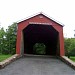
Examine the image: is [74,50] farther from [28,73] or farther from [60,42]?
[28,73]

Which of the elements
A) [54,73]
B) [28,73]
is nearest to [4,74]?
[28,73]

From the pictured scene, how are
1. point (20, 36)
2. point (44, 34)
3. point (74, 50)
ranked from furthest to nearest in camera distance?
point (74, 50)
point (44, 34)
point (20, 36)

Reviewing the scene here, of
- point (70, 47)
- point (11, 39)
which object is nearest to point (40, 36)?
point (70, 47)

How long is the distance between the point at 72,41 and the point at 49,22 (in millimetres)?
31877

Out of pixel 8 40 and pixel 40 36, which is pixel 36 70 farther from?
pixel 8 40

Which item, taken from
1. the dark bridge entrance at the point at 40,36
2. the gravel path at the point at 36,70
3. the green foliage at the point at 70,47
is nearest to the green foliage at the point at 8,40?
the green foliage at the point at 70,47

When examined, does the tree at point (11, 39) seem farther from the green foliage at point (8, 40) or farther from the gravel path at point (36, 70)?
the gravel path at point (36, 70)

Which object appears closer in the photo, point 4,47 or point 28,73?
point 28,73

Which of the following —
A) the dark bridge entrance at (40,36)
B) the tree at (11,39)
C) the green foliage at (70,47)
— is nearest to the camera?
the dark bridge entrance at (40,36)

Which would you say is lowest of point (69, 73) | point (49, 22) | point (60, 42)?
point (69, 73)

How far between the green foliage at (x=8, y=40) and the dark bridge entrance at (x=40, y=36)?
19934mm

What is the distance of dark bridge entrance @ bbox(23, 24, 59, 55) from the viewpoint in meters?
34.1

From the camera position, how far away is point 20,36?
96.8 feet

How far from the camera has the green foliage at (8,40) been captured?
66688 millimetres
